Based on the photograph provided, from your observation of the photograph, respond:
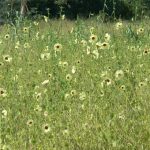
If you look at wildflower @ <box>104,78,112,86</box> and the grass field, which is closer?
the grass field

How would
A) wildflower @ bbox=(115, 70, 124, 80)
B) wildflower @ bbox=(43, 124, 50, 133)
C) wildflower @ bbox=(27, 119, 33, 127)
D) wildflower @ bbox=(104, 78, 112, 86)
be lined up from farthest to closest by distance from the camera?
wildflower @ bbox=(115, 70, 124, 80) < wildflower @ bbox=(104, 78, 112, 86) < wildflower @ bbox=(27, 119, 33, 127) < wildflower @ bbox=(43, 124, 50, 133)

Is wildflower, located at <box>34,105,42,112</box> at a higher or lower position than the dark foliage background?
higher

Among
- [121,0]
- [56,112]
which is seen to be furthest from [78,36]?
[121,0]

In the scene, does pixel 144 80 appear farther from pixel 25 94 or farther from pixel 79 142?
pixel 79 142

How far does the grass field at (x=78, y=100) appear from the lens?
3.48 meters

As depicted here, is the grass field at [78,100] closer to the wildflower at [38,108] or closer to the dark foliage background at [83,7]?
the wildflower at [38,108]

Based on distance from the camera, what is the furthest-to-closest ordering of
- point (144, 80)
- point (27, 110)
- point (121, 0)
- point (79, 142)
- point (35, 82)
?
point (121, 0) < point (35, 82) < point (144, 80) < point (27, 110) < point (79, 142)

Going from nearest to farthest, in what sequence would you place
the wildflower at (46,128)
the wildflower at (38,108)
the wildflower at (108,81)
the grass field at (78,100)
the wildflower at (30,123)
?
the grass field at (78,100)
the wildflower at (46,128)
the wildflower at (30,123)
the wildflower at (38,108)
the wildflower at (108,81)

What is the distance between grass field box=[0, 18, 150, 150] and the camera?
11.4ft

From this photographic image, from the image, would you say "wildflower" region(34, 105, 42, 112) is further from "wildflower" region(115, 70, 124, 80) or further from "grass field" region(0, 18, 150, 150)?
"wildflower" region(115, 70, 124, 80)

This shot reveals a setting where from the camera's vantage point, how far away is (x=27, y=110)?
432 cm

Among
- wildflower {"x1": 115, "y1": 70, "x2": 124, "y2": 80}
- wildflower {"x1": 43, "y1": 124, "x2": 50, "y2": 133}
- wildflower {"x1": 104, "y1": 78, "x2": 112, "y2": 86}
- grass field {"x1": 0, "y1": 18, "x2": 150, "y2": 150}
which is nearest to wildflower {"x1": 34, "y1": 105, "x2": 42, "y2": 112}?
grass field {"x1": 0, "y1": 18, "x2": 150, "y2": 150}

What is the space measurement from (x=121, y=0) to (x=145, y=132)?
72.8 ft

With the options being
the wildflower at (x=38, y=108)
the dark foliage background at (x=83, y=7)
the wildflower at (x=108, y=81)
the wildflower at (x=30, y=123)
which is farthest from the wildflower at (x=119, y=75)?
the dark foliage background at (x=83, y=7)
